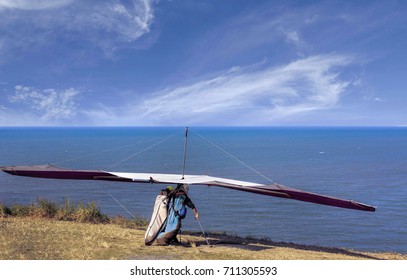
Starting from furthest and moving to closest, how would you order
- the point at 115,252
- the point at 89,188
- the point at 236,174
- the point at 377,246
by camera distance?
the point at 236,174, the point at 89,188, the point at 377,246, the point at 115,252

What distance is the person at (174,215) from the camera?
12.9m

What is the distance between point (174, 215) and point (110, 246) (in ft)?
7.15

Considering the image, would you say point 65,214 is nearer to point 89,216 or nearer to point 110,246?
point 89,216

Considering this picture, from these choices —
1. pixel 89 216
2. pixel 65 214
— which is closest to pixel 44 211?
pixel 65 214

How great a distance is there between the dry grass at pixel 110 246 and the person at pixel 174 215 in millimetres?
365

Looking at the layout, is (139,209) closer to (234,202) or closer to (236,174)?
(234,202)

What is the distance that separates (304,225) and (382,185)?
22505 mm

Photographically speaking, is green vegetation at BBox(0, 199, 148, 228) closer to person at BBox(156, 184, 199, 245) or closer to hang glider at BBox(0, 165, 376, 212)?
hang glider at BBox(0, 165, 376, 212)

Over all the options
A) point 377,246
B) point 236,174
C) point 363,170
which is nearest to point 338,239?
point 377,246

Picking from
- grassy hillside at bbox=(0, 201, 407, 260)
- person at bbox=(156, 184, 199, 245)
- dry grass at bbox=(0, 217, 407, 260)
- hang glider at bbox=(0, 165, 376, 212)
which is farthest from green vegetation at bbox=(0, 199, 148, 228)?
person at bbox=(156, 184, 199, 245)

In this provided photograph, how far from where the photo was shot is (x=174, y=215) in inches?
513

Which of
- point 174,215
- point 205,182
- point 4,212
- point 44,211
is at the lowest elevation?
point 4,212

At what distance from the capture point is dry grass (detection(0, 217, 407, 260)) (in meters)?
11.5
